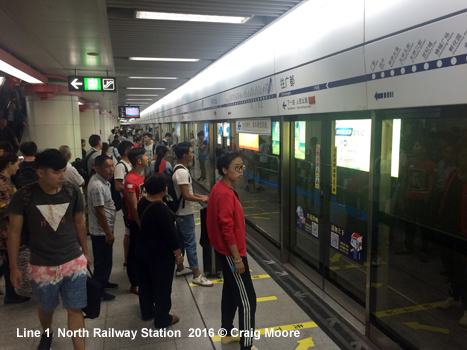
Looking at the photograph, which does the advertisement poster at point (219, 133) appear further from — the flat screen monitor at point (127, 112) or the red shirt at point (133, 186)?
the flat screen monitor at point (127, 112)

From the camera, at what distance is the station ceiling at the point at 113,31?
3816 millimetres

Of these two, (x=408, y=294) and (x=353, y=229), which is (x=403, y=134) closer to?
(x=353, y=229)

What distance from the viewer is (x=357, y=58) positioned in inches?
119

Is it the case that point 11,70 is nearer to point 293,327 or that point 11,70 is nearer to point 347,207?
point 347,207

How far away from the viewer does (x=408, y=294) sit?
3.33m

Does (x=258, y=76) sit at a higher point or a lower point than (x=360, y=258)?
higher

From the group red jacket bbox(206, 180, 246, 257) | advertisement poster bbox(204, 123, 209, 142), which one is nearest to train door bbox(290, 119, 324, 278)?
red jacket bbox(206, 180, 246, 257)

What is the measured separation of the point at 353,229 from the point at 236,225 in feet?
5.21

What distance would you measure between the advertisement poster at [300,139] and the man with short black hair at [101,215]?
7.86 feet

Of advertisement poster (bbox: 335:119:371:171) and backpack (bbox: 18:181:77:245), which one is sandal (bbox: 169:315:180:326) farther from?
advertisement poster (bbox: 335:119:371:171)

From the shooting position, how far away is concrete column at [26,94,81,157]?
393 inches

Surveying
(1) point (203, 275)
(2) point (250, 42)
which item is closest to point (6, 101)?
(2) point (250, 42)

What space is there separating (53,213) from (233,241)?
1356 mm

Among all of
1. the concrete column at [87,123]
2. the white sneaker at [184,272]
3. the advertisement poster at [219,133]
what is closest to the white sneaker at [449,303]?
the white sneaker at [184,272]
